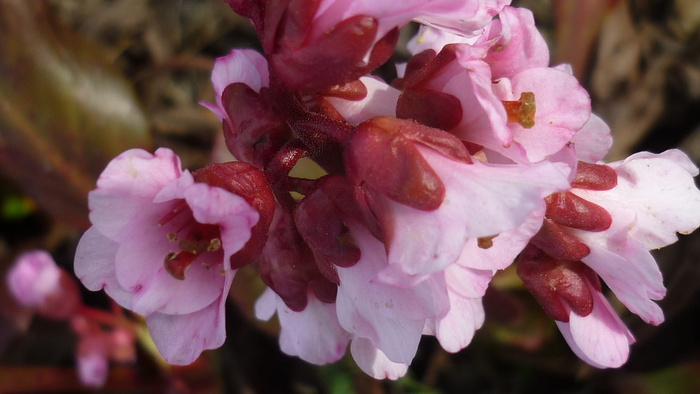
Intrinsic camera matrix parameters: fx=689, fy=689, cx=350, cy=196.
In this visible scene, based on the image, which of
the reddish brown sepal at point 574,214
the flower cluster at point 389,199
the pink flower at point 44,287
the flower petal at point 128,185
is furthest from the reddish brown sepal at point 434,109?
the pink flower at point 44,287

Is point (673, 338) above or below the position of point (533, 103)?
below

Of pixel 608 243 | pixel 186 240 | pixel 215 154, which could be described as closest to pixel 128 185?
pixel 186 240

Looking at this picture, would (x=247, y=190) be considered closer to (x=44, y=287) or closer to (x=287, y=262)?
(x=287, y=262)

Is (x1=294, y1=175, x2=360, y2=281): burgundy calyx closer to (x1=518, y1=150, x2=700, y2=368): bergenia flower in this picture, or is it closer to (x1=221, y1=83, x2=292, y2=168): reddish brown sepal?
(x1=221, y1=83, x2=292, y2=168): reddish brown sepal

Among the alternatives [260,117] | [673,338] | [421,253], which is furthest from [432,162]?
[673,338]

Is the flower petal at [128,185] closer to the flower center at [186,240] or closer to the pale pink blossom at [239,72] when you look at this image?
the flower center at [186,240]

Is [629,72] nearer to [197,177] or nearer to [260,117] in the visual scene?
[260,117]
